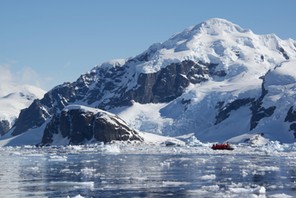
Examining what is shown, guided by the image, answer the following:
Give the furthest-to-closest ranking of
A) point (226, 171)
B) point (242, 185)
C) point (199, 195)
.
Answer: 1. point (226, 171)
2. point (242, 185)
3. point (199, 195)

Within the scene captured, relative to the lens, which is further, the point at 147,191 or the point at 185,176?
the point at 185,176

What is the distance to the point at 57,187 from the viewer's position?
67062 millimetres

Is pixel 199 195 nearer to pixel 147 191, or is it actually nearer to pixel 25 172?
pixel 147 191

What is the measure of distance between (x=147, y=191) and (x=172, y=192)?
2529 mm

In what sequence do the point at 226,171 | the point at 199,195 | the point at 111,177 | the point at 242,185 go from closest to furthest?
1. the point at 199,195
2. the point at 242,185
3. the point at 111,177
4. the point at 226,171

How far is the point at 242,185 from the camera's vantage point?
218 ft

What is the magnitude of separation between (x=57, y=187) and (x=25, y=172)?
23269 millimetres

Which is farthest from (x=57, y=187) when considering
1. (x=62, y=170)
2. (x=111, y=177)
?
(x=62, y=170)

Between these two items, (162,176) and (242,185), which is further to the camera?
(162,176)

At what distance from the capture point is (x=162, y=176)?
7838cm

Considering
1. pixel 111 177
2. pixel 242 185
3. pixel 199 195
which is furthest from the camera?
pixel 111 177

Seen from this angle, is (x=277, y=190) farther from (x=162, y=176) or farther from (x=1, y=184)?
(x=1, y=184)

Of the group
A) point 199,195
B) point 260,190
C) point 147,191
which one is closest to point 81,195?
point 147,191

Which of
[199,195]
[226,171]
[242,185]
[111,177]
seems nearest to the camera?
[199,195]
